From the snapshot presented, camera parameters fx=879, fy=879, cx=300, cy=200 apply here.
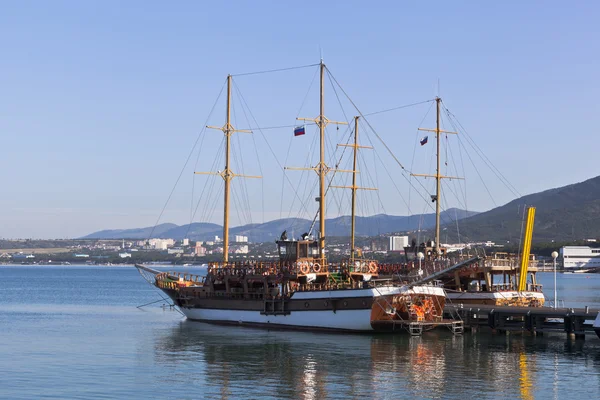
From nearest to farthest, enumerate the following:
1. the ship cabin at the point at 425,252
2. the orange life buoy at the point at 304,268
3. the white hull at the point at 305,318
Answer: the white hull at the point at 305,318
the orange life buoy at the point at 304,268
the ship cabin at the point at 425,252

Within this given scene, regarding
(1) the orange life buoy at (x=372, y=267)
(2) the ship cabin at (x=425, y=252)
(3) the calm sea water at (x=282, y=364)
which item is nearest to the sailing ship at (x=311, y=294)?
(1) the orange life buoy at (x=372, y=267)

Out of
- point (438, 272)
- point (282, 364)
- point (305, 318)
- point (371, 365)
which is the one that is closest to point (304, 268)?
point (305, 318)

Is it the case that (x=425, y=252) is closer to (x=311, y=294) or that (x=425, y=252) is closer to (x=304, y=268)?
(x=304, y=268)

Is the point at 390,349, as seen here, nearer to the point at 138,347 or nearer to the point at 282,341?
the point at 282,341

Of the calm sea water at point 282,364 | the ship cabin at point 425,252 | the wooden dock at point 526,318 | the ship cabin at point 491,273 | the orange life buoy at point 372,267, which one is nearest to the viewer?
the calm sea water at point 282,364

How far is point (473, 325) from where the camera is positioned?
61.8m

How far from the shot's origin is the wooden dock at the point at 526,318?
55906 millimetres

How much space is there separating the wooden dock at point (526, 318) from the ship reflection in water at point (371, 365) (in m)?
0.84

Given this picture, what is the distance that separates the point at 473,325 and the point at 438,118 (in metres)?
27.6

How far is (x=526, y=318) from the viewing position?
58562mm

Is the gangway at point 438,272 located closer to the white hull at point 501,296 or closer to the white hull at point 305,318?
the white hull at point 501,296

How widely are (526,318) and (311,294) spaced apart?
14699mm

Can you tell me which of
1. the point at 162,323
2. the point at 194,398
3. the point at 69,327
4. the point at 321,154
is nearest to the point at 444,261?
the point at 321,154

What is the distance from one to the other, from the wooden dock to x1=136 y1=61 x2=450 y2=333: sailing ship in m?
1.84
